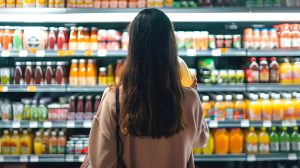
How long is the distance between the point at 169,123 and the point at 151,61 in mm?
272

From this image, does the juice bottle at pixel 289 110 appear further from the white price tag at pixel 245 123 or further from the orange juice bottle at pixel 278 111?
the white price tag at pixel 245 123

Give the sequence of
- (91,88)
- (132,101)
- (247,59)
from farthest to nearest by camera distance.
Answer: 1. (247,59)
2. (91,88)
3. (132,101)

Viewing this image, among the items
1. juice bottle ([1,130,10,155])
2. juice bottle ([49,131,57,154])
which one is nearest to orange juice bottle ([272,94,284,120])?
juice bottle ([49,131,57,154])

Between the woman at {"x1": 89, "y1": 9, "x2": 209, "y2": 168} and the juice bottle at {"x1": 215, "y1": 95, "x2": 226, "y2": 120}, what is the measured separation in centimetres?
235

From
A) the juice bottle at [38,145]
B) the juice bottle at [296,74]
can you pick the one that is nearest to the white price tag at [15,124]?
the juice bottle at [38,145]

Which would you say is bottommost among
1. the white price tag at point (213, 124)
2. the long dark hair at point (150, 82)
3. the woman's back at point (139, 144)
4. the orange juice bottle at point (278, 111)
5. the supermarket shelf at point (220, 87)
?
the white price tag at point (213, 124)

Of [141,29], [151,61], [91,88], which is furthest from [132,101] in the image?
[91,88]

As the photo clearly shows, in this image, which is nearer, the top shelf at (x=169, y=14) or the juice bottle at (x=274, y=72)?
the top shelf at (x=169, y=14)

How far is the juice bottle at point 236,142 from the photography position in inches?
160

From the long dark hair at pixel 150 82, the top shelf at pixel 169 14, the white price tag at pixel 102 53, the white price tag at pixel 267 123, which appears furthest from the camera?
the white price tag at pixel 267 123

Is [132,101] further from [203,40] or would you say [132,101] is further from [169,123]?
[203,40]

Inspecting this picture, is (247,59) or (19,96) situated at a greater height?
(247,59)

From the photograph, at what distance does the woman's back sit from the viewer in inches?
65.3

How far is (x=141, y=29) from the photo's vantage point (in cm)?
163
